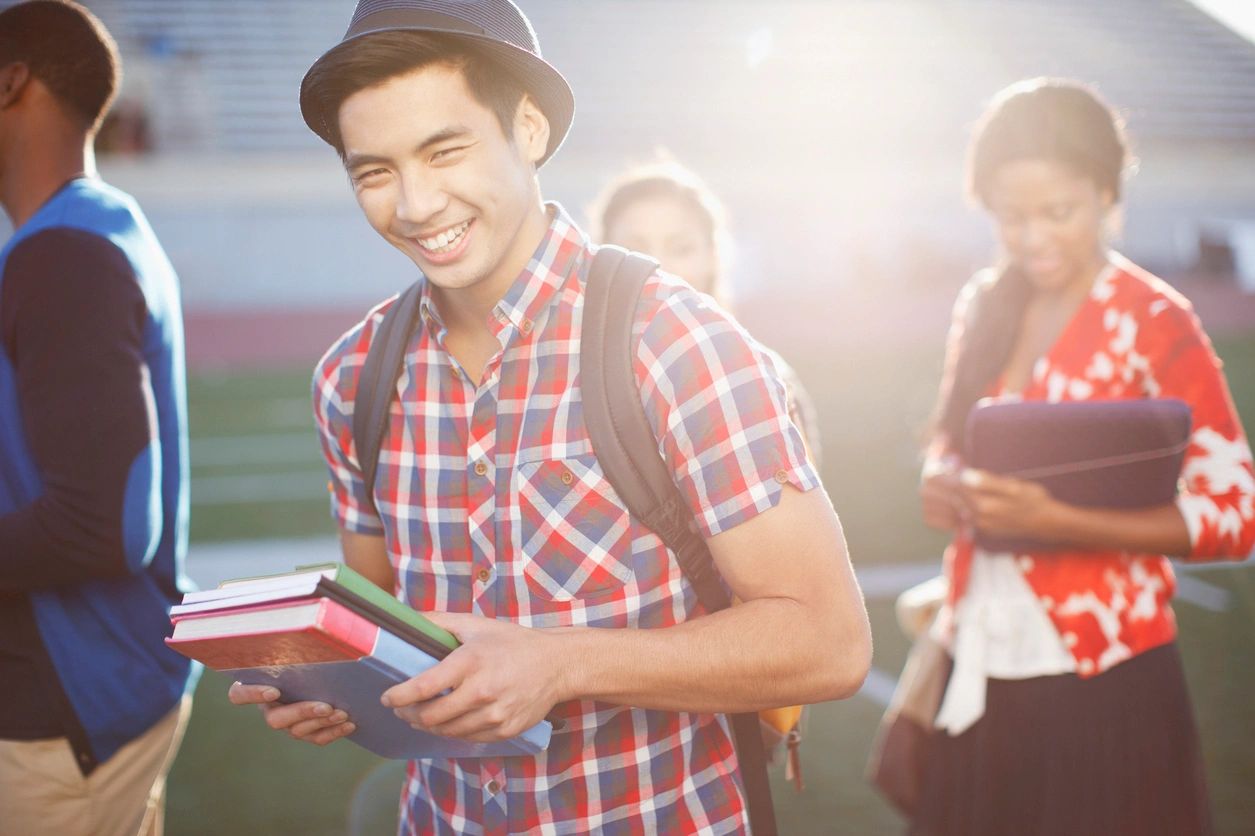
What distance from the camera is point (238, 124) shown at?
2675 centimetres

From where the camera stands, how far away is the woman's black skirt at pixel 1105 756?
2.40 meters

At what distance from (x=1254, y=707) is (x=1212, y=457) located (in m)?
2.84

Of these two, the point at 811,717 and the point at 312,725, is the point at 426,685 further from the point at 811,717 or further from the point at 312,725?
the point at 811,717

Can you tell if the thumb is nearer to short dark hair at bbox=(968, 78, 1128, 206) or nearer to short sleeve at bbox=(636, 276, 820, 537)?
short sleeve at bbox=(636, 276, 820, 537)

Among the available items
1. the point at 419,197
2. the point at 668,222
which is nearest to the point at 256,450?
the point at 668,222

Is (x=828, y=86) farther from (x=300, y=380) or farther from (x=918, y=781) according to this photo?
(x=918, y=781)

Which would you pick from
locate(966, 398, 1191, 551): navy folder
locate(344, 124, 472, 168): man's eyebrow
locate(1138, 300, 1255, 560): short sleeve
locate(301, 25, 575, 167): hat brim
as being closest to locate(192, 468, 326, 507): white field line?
locate(966, 398, 1191, 551): navy folder

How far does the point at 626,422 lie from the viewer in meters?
1.52

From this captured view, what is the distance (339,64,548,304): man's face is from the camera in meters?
1.51

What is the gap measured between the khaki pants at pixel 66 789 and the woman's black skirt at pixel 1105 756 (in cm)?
187

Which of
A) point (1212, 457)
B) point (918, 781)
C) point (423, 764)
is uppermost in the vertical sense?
point (1212, 457)

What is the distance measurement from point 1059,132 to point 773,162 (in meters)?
25.1

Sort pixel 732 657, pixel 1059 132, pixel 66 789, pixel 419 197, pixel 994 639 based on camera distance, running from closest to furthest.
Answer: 1. pixel 732 657
2. pixel 419 197
3. pixel 66 789
4. pixel 994 639
5. pixel 1059 132

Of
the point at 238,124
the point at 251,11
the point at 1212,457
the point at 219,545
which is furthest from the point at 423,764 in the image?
the point at 251,11
